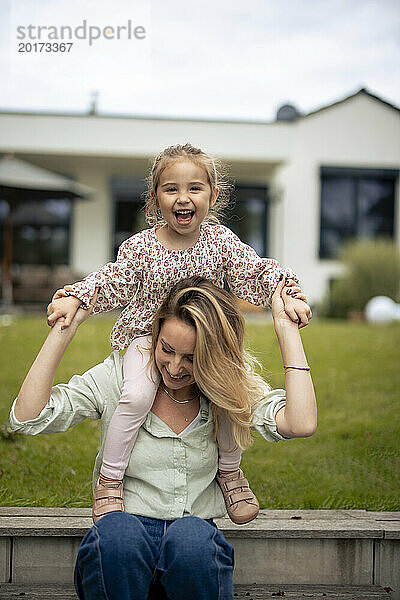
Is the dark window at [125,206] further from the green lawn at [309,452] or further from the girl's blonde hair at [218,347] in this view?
the girl's blonde hair at [218,347]

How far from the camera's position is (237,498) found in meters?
2.17

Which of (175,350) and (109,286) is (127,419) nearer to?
(175,350)

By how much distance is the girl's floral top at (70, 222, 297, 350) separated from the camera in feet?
7.11

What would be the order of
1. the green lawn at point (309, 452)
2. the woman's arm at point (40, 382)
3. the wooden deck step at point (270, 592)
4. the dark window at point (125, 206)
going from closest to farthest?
1. the woman's arm at point (40, 382)
2. the wooden deck step at point (270, 592)
3. the green lawn at point (309, 452)
4. the dark window at point (125, 206)

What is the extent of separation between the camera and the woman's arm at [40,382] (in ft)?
6.50

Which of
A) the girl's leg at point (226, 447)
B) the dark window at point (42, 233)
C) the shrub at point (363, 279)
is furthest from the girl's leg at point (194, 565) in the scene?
the dark window at point (42, 233)

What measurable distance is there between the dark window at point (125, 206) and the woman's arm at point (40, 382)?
11.8 m

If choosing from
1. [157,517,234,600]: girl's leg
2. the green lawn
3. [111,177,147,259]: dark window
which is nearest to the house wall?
[111,177,147,259]: dark window

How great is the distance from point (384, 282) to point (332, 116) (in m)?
3.87

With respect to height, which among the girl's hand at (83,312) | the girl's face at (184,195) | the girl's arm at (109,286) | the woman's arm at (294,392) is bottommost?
the woman's arm at (294,392)

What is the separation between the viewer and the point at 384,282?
38.5 feet

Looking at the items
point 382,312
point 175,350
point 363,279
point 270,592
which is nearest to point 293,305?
point 175,350

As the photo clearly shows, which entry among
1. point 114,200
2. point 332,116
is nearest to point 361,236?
point 332,116

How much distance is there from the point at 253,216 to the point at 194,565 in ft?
41.7
